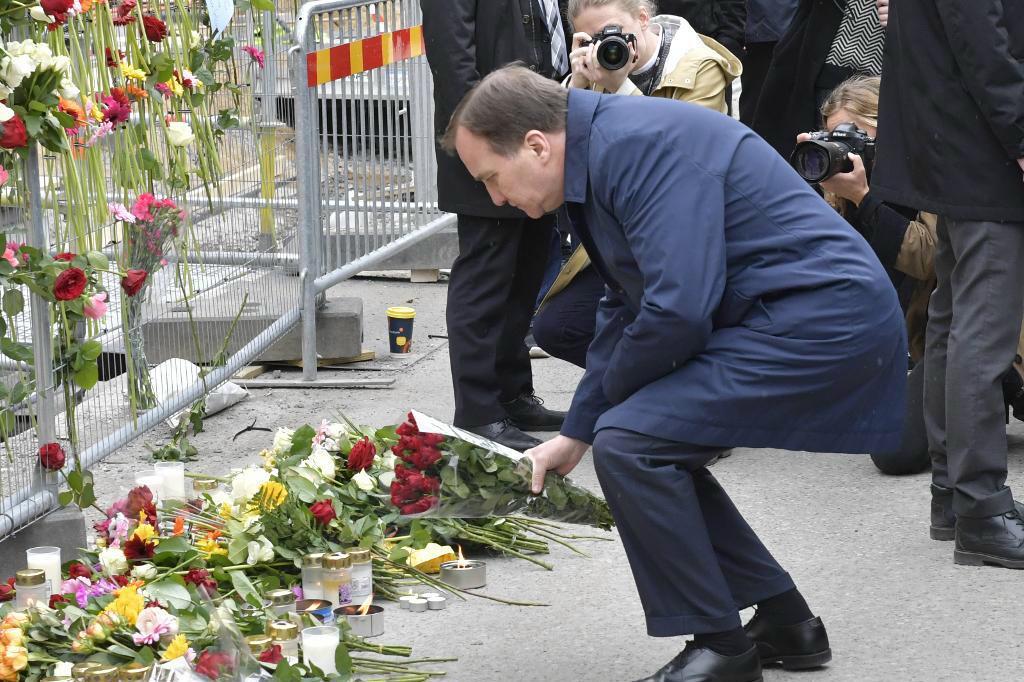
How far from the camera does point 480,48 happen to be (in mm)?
4961

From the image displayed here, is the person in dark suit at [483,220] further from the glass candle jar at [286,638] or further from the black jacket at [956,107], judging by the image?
the glass candle jar at [286,638]

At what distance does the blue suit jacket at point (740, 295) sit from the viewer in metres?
2.93

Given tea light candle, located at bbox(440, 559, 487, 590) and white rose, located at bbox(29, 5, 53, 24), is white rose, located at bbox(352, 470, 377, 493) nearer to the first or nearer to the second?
tea light candle, located at bbox(440, 559, 487, 590)

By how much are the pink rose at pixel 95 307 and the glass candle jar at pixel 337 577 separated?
0.88 meters

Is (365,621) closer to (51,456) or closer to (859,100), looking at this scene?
(51,456)

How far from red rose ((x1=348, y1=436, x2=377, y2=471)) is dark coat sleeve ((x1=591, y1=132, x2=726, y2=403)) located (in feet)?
4.42

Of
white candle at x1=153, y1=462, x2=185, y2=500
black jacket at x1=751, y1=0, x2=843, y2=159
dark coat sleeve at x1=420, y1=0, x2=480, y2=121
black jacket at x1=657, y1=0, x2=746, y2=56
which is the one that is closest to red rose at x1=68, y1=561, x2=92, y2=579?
white candle at x1=153, y1=462, x2=185, y2=500

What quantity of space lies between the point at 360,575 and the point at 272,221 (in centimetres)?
238

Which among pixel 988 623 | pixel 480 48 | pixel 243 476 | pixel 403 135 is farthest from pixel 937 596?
pixel 403 135

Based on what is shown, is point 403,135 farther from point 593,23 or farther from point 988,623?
point 988,623

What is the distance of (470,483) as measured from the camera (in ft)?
11.0

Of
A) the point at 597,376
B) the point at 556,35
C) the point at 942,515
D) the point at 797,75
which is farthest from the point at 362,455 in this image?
the point at 797,75

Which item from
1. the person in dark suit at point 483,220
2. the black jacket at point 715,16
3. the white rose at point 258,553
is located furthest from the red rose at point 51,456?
the black jacket at point 715,16

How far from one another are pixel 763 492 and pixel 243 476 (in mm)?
1659
